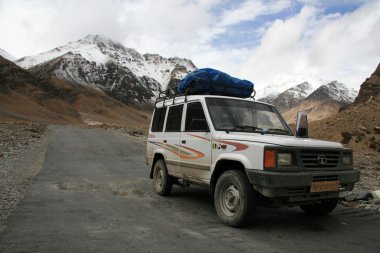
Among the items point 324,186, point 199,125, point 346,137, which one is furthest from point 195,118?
point 346,137

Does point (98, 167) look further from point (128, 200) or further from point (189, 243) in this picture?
point (189, 243)

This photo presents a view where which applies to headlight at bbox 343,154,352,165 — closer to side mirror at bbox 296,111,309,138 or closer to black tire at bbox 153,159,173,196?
side mirror at bbox 296,111,309,138

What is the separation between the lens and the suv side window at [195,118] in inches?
287

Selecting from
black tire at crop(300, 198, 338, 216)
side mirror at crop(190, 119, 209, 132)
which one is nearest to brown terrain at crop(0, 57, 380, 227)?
black tire at crop(300, 198, 338, 216)

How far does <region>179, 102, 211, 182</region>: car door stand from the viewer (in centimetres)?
712

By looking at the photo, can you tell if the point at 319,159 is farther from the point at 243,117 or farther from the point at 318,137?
the point at 318,137

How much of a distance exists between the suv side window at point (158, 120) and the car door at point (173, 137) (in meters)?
0.33

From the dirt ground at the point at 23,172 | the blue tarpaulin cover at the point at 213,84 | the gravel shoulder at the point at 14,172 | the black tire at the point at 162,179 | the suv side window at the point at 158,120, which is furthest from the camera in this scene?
the suv side window at the point at 158,120

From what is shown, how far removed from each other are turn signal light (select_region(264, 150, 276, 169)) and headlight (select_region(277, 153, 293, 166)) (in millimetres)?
83

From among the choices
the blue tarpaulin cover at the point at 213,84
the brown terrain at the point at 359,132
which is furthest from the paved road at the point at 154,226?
the brown terrain at the point at 359,132

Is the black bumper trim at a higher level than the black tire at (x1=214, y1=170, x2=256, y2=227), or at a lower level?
higher

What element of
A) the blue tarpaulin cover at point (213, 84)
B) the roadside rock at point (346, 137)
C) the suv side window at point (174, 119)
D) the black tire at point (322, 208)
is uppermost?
the roadside rock at point (346, 137)

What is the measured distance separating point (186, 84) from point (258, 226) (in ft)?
10.9

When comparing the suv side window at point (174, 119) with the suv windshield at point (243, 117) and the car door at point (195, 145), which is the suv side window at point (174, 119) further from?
the suv windshield at point (243, 117)
